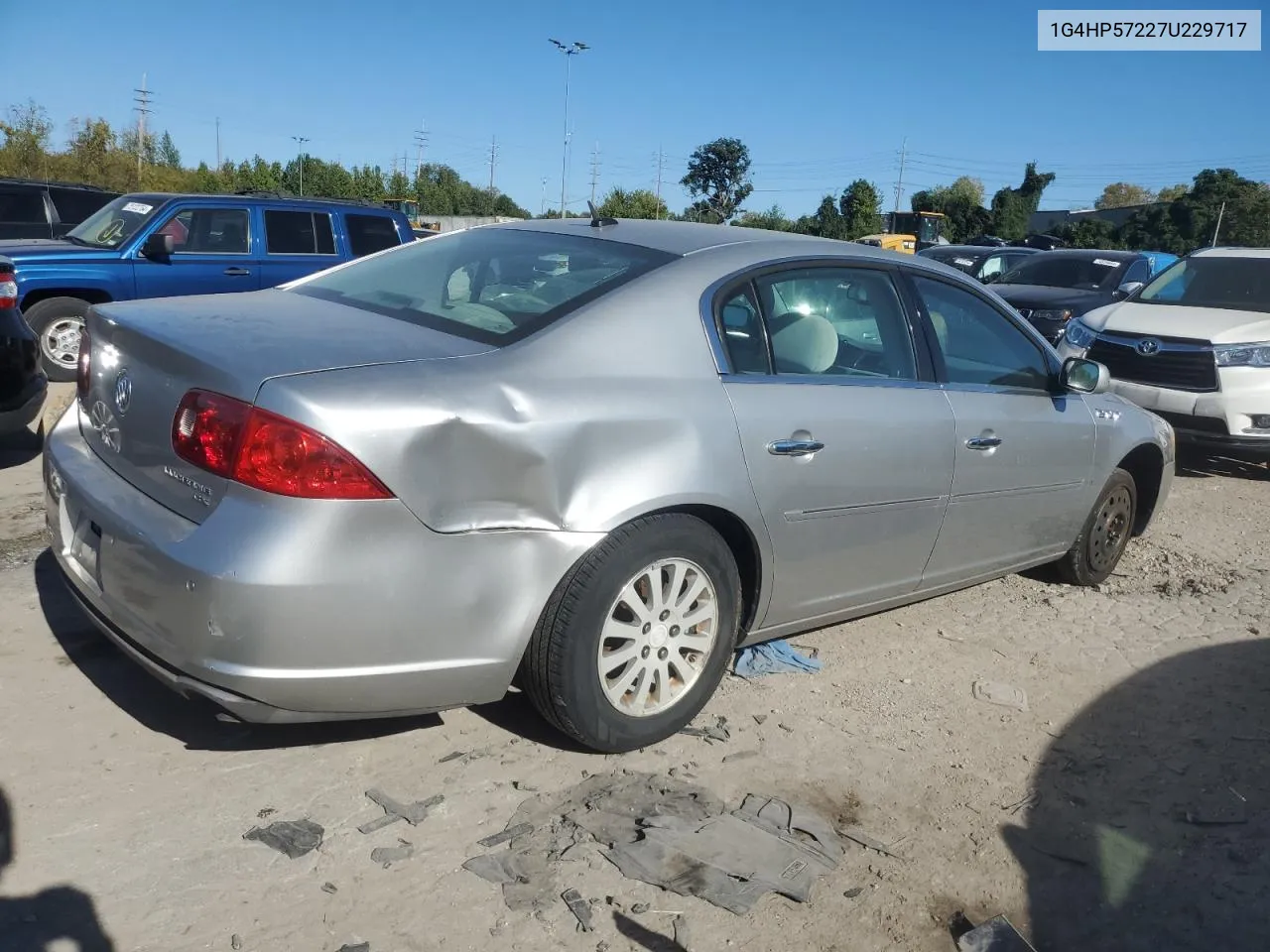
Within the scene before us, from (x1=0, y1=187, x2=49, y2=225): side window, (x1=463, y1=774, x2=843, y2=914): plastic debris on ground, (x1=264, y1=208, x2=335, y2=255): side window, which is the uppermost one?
(x1=0, y1=187, x2=49, y2=225): side window

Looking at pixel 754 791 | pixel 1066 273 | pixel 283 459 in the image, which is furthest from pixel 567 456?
pixel 1066 273

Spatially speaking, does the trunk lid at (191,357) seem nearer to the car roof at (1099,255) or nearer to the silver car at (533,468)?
the silver car at (533,468)

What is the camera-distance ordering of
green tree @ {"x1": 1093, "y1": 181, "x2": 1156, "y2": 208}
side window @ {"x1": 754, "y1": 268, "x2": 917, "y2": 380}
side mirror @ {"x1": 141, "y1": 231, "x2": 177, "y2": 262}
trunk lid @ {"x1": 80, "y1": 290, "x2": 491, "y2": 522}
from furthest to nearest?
green tree @ {"x1": 1093, "y1": 181, "x2": 1156, "y2": 208}, side mirror @ {"x1": 141, "y1": 231, "x2": 177, "y2": 262}, side window @ {"x1": 754, "y1": 268, "x2": 917, "y2": 380}, trunk lid @ {"x1": 80, "y1": 290, "x2": 491, "y2": 522}

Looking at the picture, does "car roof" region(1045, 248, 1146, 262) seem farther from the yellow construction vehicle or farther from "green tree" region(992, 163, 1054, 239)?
"green tree" region(992, 163, 1054, 239)

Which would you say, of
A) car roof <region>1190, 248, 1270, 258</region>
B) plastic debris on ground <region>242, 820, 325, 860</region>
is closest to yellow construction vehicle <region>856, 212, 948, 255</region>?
car roof <region>1190, 248, 1270, 258</region>

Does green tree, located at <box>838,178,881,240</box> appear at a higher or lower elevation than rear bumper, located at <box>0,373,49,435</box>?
higher

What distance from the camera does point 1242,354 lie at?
8.02 m

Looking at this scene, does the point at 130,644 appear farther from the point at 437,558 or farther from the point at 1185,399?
the point at 1185,399

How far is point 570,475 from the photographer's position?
300 centimetres

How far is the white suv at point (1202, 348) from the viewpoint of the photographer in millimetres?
7938

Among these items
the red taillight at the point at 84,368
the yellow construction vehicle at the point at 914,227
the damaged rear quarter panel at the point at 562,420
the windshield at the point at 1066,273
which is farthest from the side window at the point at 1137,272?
the yellow construction vehicle at the point at 914,227

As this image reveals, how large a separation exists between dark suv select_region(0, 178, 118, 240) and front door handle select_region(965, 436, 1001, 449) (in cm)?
1187

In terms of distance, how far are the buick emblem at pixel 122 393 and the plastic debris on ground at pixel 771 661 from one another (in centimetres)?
232

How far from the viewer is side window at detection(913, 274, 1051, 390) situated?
429cm
